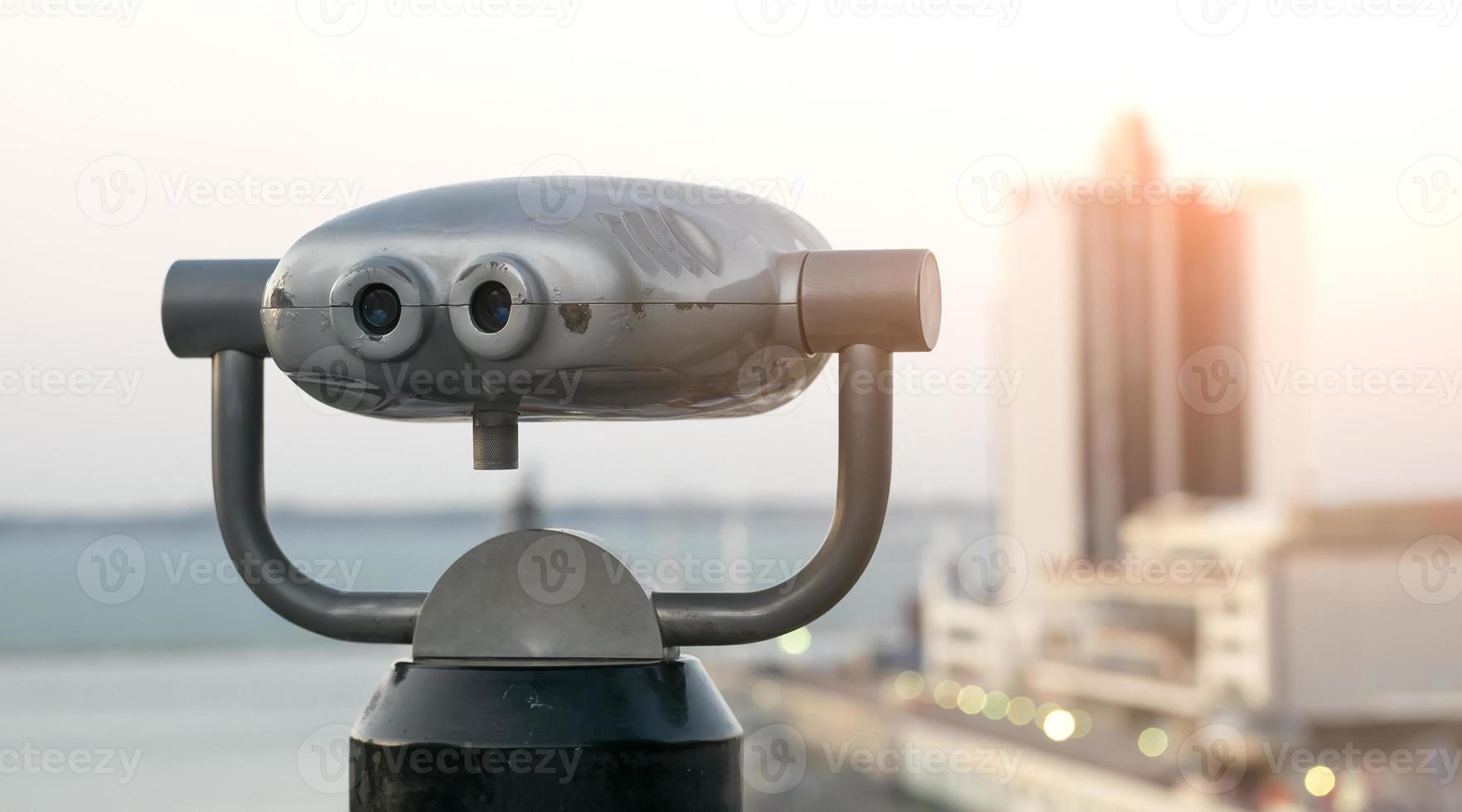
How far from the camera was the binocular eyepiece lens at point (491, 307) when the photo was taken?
2.79 ft

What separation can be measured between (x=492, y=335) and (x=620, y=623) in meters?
0.18

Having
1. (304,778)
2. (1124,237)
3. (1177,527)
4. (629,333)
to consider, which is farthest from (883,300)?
(1124,237)

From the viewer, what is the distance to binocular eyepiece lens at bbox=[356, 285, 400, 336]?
Result: 2.87 ft

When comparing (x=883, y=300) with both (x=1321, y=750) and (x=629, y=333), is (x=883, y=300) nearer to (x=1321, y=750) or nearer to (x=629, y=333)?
(x=629, y=333)

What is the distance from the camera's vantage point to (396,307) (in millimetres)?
875

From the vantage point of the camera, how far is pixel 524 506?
1.18 m
